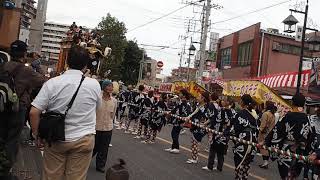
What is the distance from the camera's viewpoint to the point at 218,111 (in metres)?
12.3

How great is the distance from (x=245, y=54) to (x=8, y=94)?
125 feet

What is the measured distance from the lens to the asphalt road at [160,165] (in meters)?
9.88

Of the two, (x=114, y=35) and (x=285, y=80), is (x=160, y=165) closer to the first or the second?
(x=285, y=80)

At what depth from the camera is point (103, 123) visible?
9.55 metres

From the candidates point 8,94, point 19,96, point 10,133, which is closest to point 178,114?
point 19,96

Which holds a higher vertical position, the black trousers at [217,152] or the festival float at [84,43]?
the festival float at [84,43]

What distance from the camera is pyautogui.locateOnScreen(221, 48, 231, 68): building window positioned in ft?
155

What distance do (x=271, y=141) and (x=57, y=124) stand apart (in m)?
5.25

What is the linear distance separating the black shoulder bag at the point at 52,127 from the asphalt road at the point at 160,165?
4.35m

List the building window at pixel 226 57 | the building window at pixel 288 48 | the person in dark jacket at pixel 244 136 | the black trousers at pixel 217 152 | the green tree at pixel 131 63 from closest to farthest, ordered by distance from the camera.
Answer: the person in dark jacket at pixel 244 136
the black trousers at pixel 217 152
the building window at pixel 288 48
the building window at pixel 226 57
the green tree at pixel 131 63

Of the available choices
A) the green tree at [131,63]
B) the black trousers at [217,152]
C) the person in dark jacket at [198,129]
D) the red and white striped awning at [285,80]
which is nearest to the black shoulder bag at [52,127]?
the black trousers at [217,152]

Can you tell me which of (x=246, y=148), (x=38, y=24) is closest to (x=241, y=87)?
(x=246, y=148)

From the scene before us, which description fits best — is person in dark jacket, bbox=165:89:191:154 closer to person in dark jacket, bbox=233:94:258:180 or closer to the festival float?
the festival float

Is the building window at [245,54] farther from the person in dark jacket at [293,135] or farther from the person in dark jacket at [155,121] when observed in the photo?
the person in dark jacket at [293,135]
